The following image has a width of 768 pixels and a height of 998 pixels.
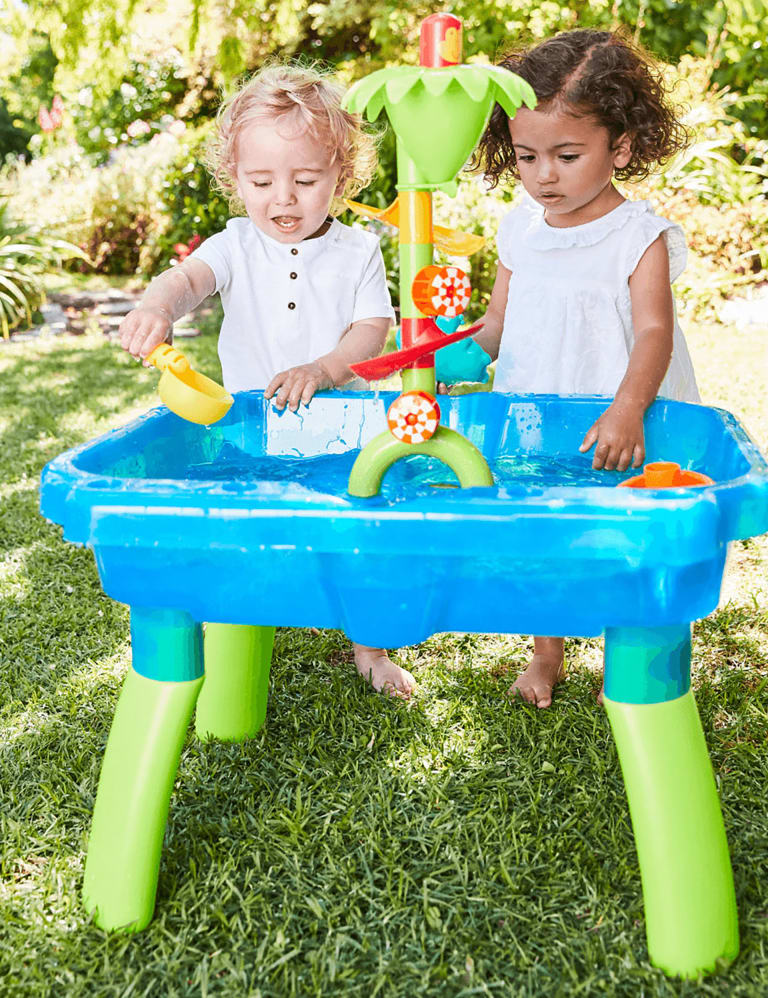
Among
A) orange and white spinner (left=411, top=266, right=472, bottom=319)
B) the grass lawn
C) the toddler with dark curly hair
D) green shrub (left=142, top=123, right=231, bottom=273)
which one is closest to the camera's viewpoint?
orange and white spinner (left=411, top=266, right=472, bottom=319)

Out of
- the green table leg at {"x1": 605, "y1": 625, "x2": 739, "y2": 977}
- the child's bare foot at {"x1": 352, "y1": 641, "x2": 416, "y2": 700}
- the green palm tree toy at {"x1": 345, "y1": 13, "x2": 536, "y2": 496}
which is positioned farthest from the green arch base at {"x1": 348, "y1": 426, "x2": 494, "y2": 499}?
the child's bare foot at {"x1": 352, "y1": 641, "x2": 416, "y2": 700}

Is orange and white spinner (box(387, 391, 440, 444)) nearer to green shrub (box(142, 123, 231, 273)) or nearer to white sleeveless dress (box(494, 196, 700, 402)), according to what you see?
white sleeveless dress (box(494, 196, 700, 402))

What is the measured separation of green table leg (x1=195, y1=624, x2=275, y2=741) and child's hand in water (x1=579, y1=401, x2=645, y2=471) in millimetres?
689

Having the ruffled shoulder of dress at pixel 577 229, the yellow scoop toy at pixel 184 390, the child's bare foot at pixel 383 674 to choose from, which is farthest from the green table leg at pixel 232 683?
the ruffled shoulder of dress at pixel 577 229

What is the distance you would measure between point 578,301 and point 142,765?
4.17 ft

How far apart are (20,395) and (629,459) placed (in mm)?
3803

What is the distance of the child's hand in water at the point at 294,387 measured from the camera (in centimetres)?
168

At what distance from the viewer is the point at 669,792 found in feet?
3.92

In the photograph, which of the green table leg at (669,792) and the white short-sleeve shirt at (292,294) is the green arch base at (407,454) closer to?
the green table leg at (669,792)

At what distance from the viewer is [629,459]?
1.52m

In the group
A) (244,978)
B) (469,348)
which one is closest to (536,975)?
(244,978)

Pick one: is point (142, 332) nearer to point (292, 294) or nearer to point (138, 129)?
point (292, 294)

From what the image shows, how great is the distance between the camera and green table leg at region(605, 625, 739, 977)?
1194 millimetres

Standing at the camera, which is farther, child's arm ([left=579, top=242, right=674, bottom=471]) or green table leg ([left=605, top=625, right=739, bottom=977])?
child's arm ([left=579, top=242, right=674, bottom=471])
